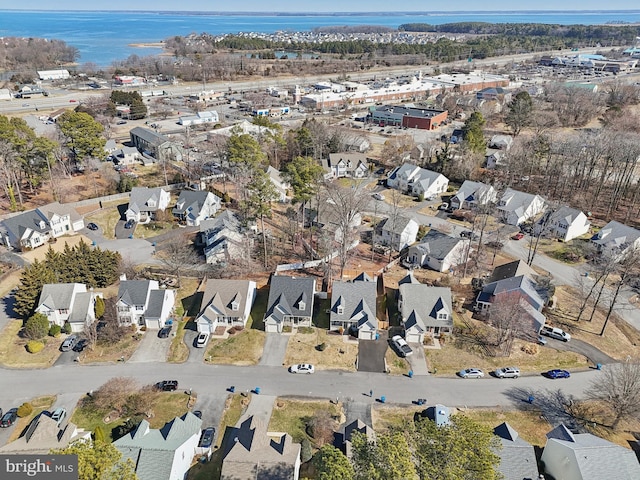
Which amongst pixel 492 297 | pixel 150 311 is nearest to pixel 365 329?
pixel 492 297

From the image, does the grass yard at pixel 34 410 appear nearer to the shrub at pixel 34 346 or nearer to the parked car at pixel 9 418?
the parked car at pixel 9 418

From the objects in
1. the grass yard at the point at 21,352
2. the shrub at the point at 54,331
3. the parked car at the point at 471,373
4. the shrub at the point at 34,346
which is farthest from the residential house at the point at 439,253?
the shrub at the point at 34,346

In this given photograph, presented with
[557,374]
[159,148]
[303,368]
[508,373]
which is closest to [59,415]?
[303,368]

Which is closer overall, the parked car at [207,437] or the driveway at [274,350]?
the parked car at [207,437]

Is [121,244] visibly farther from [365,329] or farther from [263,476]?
[263,476]

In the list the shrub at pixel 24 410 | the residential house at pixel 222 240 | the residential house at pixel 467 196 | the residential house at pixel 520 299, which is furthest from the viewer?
the residential house at pixel 467 196

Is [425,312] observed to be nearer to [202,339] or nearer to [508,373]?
[508,373]

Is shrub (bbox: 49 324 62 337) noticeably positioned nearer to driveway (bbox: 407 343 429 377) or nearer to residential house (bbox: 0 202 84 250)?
residential house (bbox: 0 202 84 250)
